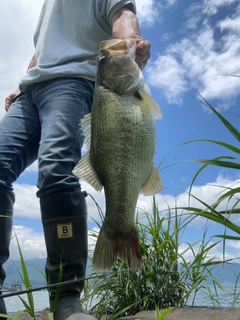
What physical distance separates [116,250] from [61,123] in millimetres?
819

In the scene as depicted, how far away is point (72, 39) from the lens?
8.71ft

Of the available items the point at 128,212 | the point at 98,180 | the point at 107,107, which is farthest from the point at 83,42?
the point at 128,212

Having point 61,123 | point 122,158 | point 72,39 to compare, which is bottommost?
point 122,158

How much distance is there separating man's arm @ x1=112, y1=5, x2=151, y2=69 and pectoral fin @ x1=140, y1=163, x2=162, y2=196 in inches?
22.0

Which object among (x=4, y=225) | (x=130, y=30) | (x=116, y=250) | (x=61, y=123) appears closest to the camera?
(x=116, y=250)

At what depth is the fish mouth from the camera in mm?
1843

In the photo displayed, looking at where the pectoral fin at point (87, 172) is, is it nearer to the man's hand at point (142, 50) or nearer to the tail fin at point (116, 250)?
the tail fin at point (116, 250)

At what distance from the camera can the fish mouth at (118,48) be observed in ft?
6.05

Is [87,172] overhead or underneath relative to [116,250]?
overhead

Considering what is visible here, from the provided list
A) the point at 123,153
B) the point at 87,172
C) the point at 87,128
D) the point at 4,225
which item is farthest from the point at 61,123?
the point at 4,225

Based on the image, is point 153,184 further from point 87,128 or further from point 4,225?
point 4,225

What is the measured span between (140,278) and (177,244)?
464mm

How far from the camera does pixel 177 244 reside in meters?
3.68

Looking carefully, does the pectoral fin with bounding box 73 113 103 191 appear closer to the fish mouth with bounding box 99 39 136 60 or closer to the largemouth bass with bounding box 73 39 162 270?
the largemouth bass with bounding box 73 39 162 270
